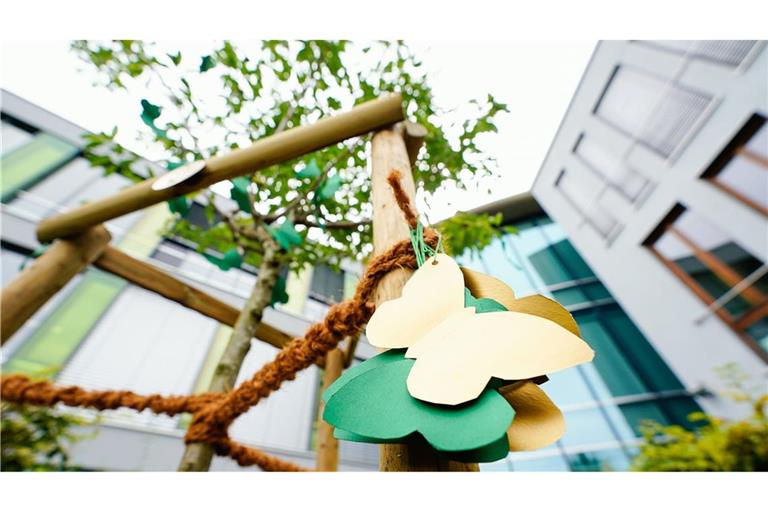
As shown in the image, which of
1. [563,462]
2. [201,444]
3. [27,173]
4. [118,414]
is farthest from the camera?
[27,173]

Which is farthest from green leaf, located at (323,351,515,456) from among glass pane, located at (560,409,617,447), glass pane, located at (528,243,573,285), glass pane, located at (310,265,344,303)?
A: glass pane, located at (528,243,573,285)

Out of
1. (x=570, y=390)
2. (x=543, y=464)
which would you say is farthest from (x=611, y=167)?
(x=543, y=464)

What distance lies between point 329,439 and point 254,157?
1.22m

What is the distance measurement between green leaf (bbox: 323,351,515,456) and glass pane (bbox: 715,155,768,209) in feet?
16.5

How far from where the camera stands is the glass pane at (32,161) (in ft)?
16.2

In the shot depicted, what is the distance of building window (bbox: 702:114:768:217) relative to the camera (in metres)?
3.39

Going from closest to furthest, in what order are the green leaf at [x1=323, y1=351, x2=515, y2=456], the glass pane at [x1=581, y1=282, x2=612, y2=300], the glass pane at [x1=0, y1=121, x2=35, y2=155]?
the green leaf at [x1=323, y1=351, x2=515, y2=456] → the glass pane at [x1=0, y1=121, x2=35, y2=155] → the glass pane at [x1=581, y1=282, x2=612, y2=300]

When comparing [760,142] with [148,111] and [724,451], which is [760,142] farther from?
[148,111]

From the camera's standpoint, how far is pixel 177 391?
3.94m

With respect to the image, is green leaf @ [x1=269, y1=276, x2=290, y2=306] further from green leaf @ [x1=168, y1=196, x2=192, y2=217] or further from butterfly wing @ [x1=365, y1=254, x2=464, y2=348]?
butterfly wing @ [x1=365, y1=254, x2=464, y2=348]

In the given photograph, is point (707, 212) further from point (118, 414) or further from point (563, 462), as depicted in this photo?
point (118, 414)

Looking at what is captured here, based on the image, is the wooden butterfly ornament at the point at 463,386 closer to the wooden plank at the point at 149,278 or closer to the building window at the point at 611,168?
the wooden plank at the point at 149,278

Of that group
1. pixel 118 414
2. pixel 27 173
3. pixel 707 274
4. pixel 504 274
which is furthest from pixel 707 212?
pixel 27 173
